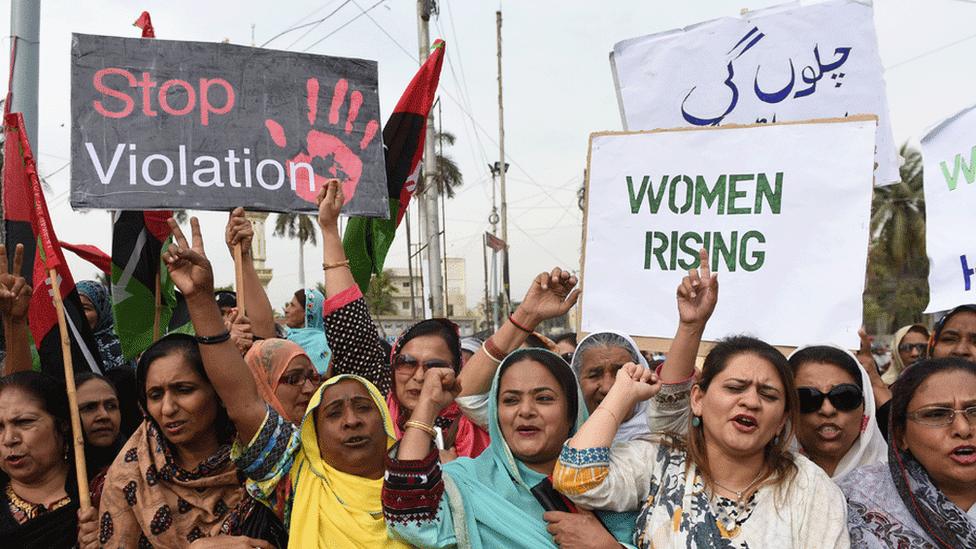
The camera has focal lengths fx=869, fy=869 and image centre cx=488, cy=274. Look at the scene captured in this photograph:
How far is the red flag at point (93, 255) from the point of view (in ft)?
20.1

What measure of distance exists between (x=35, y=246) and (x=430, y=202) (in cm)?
1356

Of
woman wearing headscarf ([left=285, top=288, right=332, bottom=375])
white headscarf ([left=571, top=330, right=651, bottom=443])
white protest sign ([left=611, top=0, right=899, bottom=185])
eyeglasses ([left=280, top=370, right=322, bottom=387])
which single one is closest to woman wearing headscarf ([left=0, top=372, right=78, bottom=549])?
eyeglasses ([left=280, top=370, right=322, bottom=387])

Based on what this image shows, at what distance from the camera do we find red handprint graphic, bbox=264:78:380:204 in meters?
4.22

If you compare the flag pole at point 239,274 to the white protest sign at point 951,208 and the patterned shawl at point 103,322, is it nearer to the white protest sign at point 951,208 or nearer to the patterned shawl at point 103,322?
the patterned shawl at point 103,322

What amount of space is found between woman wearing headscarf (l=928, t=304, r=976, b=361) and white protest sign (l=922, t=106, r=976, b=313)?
81mm

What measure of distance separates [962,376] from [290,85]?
321 centimetres

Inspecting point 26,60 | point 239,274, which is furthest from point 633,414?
point 26,60

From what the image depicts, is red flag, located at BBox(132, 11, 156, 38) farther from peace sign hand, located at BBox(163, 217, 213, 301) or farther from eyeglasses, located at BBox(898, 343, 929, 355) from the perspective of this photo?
eyeglasses, located at BBox(898, 343, 929, 355)

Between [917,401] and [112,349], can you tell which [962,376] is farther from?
[112,349]

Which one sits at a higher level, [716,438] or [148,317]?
[148,317]

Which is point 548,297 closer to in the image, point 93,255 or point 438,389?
point 438,389

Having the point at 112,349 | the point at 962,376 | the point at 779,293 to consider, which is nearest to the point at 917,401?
the point at 962,376

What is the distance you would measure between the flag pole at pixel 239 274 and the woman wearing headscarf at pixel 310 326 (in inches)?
17.8

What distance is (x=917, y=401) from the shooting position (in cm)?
264
